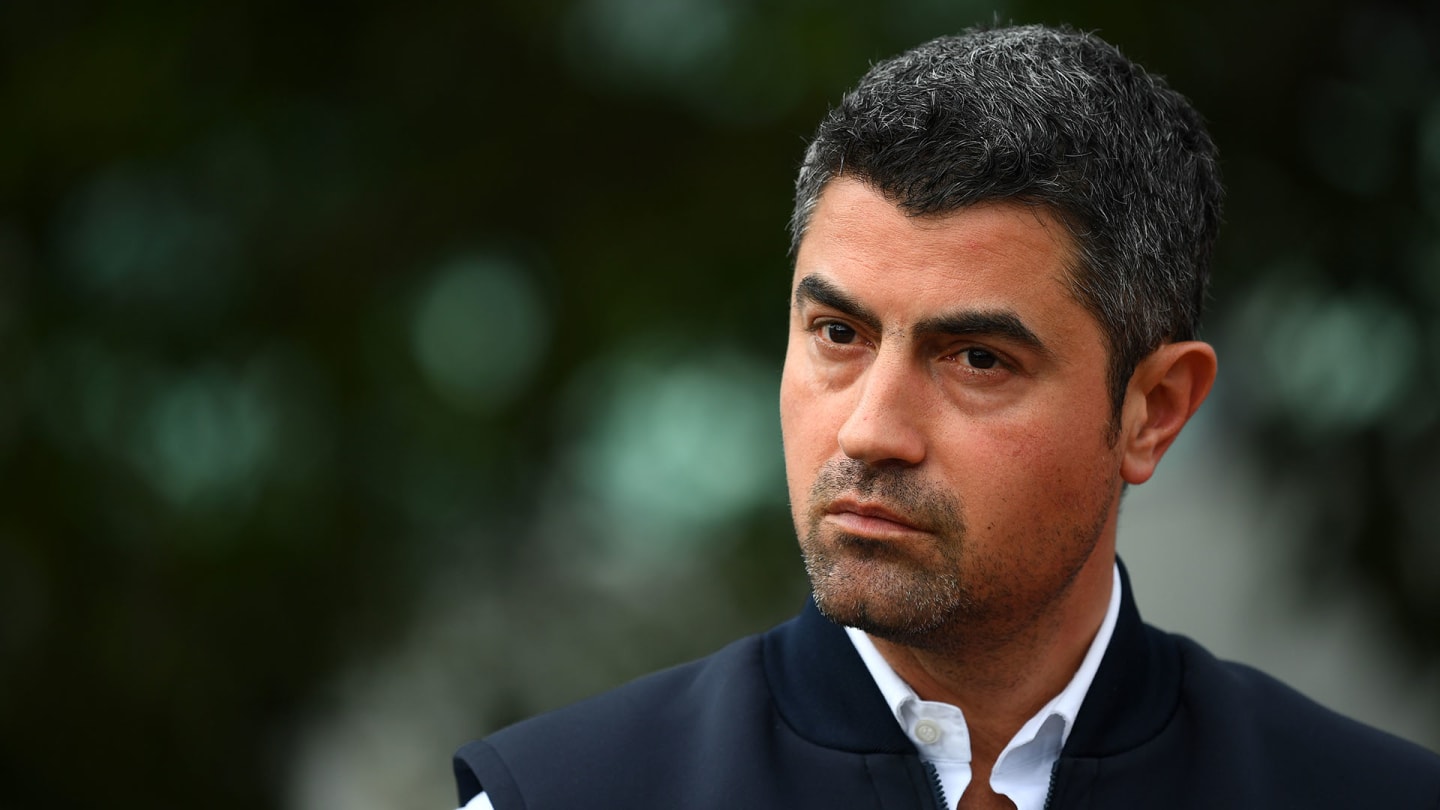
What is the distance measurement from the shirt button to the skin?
116 millimetres

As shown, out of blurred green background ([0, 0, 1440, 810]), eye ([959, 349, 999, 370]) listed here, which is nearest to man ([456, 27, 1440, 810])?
eye ([959, 349, 999, 370])

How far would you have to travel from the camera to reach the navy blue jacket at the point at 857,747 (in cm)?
267

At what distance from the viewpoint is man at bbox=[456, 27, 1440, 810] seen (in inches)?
101

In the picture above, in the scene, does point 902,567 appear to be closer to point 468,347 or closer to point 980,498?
point 980,498

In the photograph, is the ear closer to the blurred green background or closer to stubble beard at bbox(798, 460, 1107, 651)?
stubble beard at bbox(798, 460, 1107, 651)

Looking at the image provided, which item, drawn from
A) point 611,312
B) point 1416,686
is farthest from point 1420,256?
point 611,312

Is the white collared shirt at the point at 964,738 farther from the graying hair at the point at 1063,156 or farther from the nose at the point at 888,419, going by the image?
the graying hair at the point at 1063,156

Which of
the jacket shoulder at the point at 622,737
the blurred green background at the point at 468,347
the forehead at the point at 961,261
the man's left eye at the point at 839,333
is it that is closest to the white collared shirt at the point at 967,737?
the jacket shoulder at the point at 622,737

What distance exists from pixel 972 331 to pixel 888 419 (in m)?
0.19

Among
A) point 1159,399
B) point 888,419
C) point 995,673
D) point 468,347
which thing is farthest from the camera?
point 468,347

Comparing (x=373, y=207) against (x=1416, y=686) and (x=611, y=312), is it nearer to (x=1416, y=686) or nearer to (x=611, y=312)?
(x=611, y=312)

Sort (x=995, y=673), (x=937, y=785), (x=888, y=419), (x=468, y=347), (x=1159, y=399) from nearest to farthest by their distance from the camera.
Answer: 1. (x=888, y=419)
2. (x=937, y=785)
3. (x=995, y=673)
4. (x=1159, y=399)
5. (x=468, y=347)

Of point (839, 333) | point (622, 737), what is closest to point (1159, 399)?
point (839, 333)

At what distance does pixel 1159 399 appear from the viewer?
2.90m
